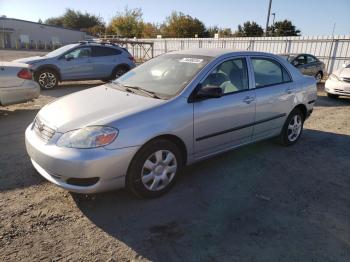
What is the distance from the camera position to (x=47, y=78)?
10.5 metres

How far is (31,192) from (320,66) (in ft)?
47.4

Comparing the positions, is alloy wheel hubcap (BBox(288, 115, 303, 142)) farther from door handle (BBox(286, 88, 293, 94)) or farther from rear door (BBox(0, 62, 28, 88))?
rear door (BBox(0, 62, 28, 88))

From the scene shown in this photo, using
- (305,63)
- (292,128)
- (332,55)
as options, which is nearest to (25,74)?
(292,128)

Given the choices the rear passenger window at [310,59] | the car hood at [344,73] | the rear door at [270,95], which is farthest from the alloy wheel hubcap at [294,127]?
the rear passenger window at [310,59]

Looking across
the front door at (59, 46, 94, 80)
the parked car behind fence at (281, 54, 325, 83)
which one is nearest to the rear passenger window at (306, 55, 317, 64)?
the parked car behind fence at (281, 54, 325, 83)

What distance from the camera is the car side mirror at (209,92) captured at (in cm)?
365

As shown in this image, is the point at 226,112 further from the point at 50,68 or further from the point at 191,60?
the point at 50,68

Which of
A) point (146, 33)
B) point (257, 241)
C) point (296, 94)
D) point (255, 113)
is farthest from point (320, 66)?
point (146, 33)

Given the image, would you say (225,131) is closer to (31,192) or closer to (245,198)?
(245,198)

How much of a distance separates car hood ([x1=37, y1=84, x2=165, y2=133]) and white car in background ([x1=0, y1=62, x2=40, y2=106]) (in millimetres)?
3259

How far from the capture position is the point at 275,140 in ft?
18.4

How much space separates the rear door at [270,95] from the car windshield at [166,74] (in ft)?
3.24

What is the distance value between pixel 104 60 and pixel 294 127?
8244 mm

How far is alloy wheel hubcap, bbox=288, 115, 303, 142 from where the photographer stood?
5.45m
